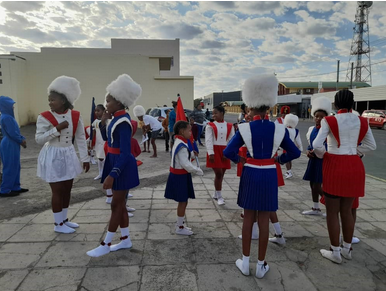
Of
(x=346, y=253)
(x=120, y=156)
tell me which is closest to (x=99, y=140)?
(x=120, y=156)

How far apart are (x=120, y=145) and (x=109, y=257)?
130 cm

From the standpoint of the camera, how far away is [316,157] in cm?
405

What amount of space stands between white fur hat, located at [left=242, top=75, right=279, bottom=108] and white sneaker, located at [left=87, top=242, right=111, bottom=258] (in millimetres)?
2317

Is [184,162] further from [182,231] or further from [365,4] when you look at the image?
[365,4]

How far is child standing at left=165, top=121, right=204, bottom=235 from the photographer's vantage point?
3648 millimetres

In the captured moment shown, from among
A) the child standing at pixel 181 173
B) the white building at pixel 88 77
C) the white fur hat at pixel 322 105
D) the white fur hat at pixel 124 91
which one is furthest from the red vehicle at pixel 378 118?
the white fur hat at pixel 124 91

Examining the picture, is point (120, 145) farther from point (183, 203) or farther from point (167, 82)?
point (167, 82)

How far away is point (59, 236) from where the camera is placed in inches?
143

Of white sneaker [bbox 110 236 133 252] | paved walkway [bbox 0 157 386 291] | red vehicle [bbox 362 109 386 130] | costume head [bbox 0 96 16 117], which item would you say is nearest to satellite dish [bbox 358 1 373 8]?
red vehicle [bbox 362 109 386 130]

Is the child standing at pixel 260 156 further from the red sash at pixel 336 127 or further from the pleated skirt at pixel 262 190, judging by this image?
the red sash at pixel 336 127

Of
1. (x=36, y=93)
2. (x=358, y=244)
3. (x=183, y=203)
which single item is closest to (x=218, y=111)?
(x=183, y=203)

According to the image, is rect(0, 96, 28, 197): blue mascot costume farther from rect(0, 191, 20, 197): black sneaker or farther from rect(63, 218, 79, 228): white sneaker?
rect(63, 218, 79, 228): white sneaker

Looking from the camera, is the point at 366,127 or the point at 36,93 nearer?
the point at 366,127

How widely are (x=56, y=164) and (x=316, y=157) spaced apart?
146 inches
